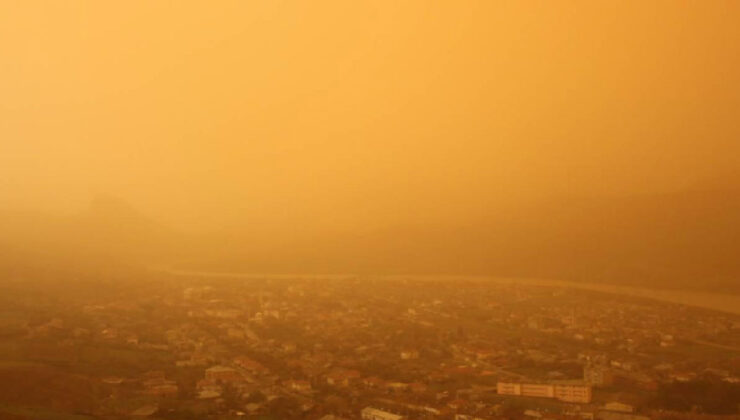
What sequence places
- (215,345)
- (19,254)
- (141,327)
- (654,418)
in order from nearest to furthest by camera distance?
(654,418) → (215,345) → (141,327) → (19,254)

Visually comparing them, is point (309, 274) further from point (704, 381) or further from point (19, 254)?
point (704, 381)

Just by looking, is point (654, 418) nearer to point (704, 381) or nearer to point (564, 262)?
point (704, 381)

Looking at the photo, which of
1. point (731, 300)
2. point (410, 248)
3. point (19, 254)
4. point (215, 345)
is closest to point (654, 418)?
point (215, 345)

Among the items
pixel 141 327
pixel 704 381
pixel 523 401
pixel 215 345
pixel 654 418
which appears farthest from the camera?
pixel 141 327

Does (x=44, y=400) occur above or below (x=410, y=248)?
below

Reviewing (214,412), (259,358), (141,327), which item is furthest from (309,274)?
(214,412)

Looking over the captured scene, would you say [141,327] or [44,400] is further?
[141,327]
